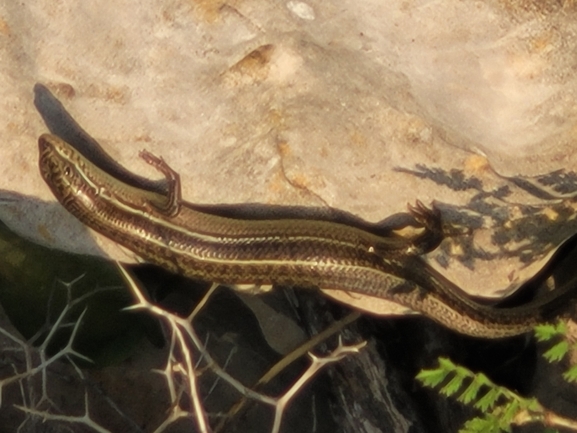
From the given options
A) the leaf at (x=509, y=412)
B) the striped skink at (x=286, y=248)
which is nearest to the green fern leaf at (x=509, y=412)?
the leaf at (x=509, y=412)

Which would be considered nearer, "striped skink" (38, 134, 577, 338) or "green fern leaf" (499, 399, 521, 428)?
"green fern leaf" (499, 399, 521, 428)

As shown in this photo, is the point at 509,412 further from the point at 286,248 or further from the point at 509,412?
the point at 286,248

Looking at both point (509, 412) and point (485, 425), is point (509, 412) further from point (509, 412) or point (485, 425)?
point (485, 425)

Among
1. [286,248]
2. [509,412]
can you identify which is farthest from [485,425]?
[286,248]

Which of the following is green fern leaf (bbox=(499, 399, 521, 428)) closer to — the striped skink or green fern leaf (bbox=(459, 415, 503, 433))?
green fern leaf (bbox=(459, 415, 503, 433))

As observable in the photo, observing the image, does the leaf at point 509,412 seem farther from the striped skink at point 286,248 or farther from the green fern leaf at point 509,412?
the striped skink at point 286,248

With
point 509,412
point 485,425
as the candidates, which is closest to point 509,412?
point 509,412

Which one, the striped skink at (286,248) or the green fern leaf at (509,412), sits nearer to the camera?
the green fern leaf at (509,412)

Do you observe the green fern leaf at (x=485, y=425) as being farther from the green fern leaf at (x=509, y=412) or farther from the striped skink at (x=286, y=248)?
the striped skink at (x=286, y=248)

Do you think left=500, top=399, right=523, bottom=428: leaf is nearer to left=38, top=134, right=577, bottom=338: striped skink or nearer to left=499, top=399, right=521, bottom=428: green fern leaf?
left=499, top=399, right=521, bottom=428: green fern leaf

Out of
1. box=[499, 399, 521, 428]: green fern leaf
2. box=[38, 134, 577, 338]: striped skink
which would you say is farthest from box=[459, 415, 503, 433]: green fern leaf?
box=[38, 134, 577, 338]: striped skink

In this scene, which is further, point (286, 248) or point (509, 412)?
point (286, 248)

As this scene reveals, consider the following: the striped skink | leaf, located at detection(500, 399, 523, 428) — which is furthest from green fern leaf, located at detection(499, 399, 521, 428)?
the striped skink
